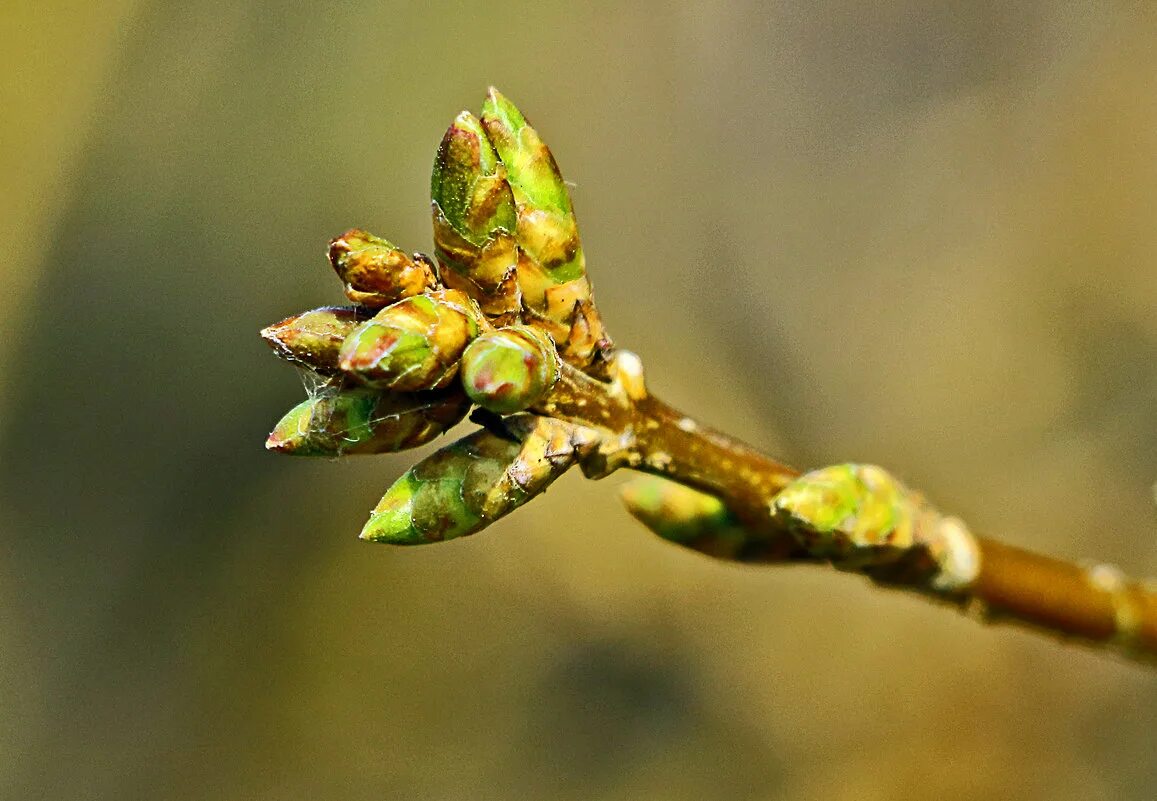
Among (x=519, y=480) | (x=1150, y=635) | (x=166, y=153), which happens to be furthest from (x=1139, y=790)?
(x=166, y=153)

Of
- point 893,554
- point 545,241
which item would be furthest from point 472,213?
point 893,554

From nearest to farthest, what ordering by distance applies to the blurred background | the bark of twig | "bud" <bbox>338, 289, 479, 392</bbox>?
"bud" <bbox>338, 289, 479, 392</bbox> → the bark of twig → the blurred background

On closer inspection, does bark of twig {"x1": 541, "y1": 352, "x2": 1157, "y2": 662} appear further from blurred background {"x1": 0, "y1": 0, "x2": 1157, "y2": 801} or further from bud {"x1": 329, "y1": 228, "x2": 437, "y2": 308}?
blurred background {"x1": 0, "y1": 0, "x2": 1157, "y2": 801}

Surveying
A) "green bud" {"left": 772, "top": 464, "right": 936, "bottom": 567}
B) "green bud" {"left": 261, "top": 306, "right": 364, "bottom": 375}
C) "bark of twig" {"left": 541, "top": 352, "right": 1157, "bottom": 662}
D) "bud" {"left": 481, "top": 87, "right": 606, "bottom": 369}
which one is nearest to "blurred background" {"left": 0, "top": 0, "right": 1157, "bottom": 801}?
"bark of twig" {"left": 541, "top": 352, "right": 1157, "bottom": 662}

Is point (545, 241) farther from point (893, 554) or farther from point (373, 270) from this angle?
point (893, 554)

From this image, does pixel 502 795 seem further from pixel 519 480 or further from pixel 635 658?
pixel 519 480

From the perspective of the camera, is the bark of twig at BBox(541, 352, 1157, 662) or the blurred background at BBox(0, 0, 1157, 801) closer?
the bark of twig at BBox(541, 352, 1157, 662)

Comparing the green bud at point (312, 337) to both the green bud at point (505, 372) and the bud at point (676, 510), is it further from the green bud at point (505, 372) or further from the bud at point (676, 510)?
the bud at point (676, 510)
